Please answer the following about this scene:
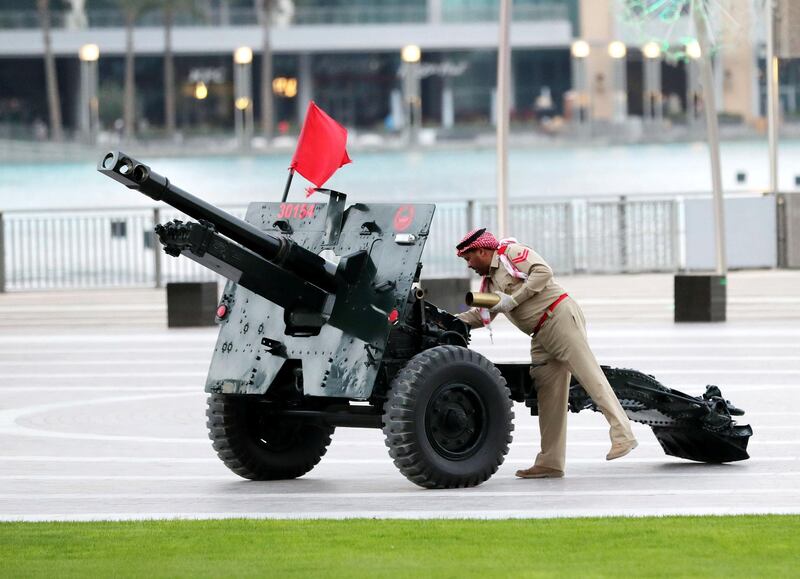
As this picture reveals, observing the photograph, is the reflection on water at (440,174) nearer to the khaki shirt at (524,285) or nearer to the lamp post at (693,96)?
the lamp post at (693,96)

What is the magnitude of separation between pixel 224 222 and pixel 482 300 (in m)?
1.54

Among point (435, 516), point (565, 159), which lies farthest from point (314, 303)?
point (565, 159)

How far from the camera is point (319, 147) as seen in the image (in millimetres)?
12023

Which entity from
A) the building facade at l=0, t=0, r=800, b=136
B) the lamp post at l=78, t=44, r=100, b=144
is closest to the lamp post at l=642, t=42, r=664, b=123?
the building facade at l=0, t=0, r=800, b=136

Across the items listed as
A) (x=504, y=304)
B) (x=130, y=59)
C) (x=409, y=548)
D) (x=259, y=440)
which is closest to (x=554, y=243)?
(x=259, y=440)

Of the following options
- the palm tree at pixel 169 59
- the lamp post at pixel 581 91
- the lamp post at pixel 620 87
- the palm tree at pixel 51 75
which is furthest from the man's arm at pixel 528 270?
the lamp post at pixel 620 87

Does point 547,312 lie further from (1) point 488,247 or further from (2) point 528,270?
(1) point 488,247

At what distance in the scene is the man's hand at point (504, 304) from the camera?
10898 millimetres

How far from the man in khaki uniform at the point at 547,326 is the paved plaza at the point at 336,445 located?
357mm

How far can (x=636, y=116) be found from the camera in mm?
113938

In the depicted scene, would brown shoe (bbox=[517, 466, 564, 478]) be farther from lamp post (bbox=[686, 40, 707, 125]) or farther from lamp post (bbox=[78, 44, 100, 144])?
lamp post (bbox=[686, 40, 707, 125])

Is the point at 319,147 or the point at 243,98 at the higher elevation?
the point at 243,98

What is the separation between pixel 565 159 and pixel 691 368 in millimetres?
91373

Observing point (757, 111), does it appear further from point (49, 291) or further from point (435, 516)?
point (435, 516)
